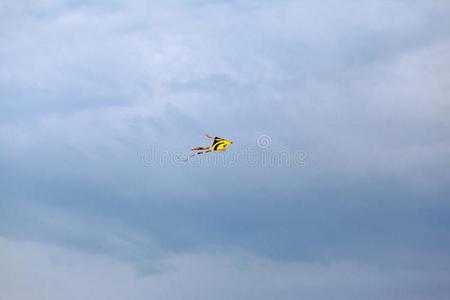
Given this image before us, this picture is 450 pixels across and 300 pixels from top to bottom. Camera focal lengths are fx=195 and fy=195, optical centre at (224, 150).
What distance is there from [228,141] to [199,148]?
47.3ft

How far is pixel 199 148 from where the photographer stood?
305 feet

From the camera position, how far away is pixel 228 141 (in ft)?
312
